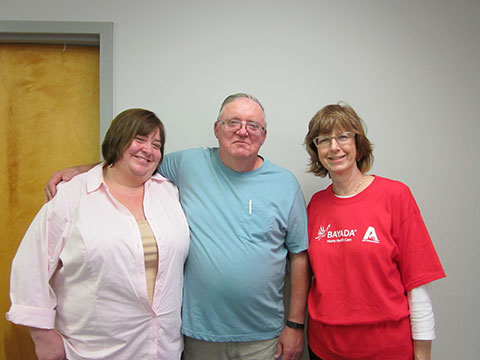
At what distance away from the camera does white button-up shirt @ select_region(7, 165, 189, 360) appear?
1041mm

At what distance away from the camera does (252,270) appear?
120 centimetres

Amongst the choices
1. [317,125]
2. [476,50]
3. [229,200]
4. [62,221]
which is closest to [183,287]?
[229,200]

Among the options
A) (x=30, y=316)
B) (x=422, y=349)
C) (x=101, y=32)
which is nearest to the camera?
(x=30, y=316)

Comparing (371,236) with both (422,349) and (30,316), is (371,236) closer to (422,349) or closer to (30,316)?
(422,349)

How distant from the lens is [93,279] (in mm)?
1058

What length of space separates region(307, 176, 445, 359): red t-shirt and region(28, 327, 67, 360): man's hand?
1.00m

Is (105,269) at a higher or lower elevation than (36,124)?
lower

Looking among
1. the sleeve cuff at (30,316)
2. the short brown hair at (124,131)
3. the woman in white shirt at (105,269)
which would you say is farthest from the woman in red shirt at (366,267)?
the sleeve cuff at (30,316)

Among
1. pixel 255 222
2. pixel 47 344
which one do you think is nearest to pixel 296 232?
pixel 255 222

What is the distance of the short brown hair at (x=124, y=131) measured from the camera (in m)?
1.15

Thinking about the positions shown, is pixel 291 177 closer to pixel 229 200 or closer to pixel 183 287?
pixel 229 200

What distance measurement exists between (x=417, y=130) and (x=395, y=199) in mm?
692

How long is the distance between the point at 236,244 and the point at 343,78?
111 cm

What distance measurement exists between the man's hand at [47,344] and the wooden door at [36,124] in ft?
2.68
